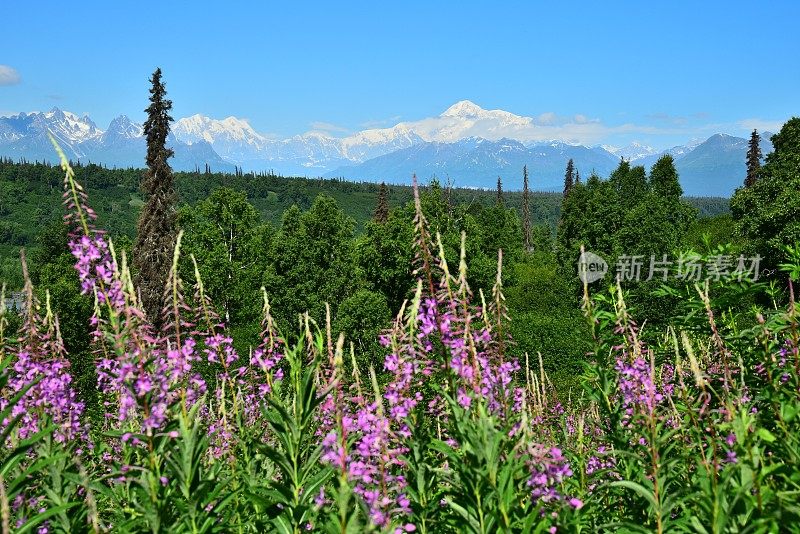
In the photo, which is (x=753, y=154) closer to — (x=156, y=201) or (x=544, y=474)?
(x=156, y=201)

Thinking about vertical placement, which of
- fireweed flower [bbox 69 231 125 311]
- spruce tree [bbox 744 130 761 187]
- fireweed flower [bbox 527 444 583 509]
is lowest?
fireweed flower [bbox 527 444 583 509]

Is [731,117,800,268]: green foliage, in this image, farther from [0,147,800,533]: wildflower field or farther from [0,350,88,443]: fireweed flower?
[0,350,88,443]: fireweed flower

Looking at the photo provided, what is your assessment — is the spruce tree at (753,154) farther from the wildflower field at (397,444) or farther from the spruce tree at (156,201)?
the wildflower field at (397,444)

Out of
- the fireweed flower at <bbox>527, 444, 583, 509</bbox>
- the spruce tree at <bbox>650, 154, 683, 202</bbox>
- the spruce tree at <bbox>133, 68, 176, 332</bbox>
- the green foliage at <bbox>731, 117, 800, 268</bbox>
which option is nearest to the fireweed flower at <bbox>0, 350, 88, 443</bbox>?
the fireweed flower at <bbox>527, 444, 583, 509</bbox>

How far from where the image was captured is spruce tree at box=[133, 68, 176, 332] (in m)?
34.1

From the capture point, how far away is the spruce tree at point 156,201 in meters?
34.1

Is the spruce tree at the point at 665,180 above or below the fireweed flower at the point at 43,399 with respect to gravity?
above

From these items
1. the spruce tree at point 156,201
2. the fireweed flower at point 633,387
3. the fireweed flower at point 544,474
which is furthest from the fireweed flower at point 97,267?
the spruce tree at point 156,201

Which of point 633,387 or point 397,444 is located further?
point 633,387

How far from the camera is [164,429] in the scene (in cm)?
339

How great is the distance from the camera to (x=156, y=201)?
34.7m

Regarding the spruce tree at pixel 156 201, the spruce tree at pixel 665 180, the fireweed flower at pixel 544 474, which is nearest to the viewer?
the fireweed flower at pixel 544 474

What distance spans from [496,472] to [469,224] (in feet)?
110

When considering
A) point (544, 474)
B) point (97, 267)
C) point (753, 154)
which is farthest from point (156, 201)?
point (753, 154)
